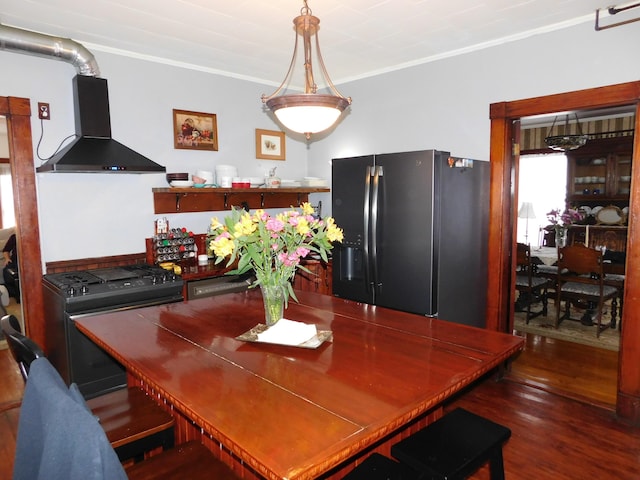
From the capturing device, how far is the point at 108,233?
3475 mm

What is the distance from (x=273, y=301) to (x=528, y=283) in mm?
3859

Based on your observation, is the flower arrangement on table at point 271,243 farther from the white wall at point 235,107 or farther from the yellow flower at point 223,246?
the white wall at point 235,107

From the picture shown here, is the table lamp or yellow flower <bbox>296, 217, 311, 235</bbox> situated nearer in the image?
yellow flower <bbox>296, 217, 311, 235</bbox>

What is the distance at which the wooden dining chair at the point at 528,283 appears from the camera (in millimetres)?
4801

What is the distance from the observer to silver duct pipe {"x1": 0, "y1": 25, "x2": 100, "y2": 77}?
8.93 feet

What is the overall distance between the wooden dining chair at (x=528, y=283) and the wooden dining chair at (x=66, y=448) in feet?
13.9

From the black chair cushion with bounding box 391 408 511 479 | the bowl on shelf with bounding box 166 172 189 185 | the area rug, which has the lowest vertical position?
the area rug

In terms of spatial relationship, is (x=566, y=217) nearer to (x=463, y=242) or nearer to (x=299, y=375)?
(x=463, y=242)

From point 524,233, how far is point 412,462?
22.5 ft

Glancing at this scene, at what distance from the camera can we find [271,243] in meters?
1.86

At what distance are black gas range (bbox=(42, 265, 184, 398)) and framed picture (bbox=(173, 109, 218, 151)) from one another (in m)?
1.21

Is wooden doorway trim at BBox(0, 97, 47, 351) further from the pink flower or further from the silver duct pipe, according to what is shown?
the pink flower

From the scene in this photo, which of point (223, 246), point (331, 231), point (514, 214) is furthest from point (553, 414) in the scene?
point (223, 246)

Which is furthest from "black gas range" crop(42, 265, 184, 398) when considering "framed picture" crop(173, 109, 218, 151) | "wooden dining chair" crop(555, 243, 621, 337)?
"wooden dining chair" crop(555, 243, 621, 337)
